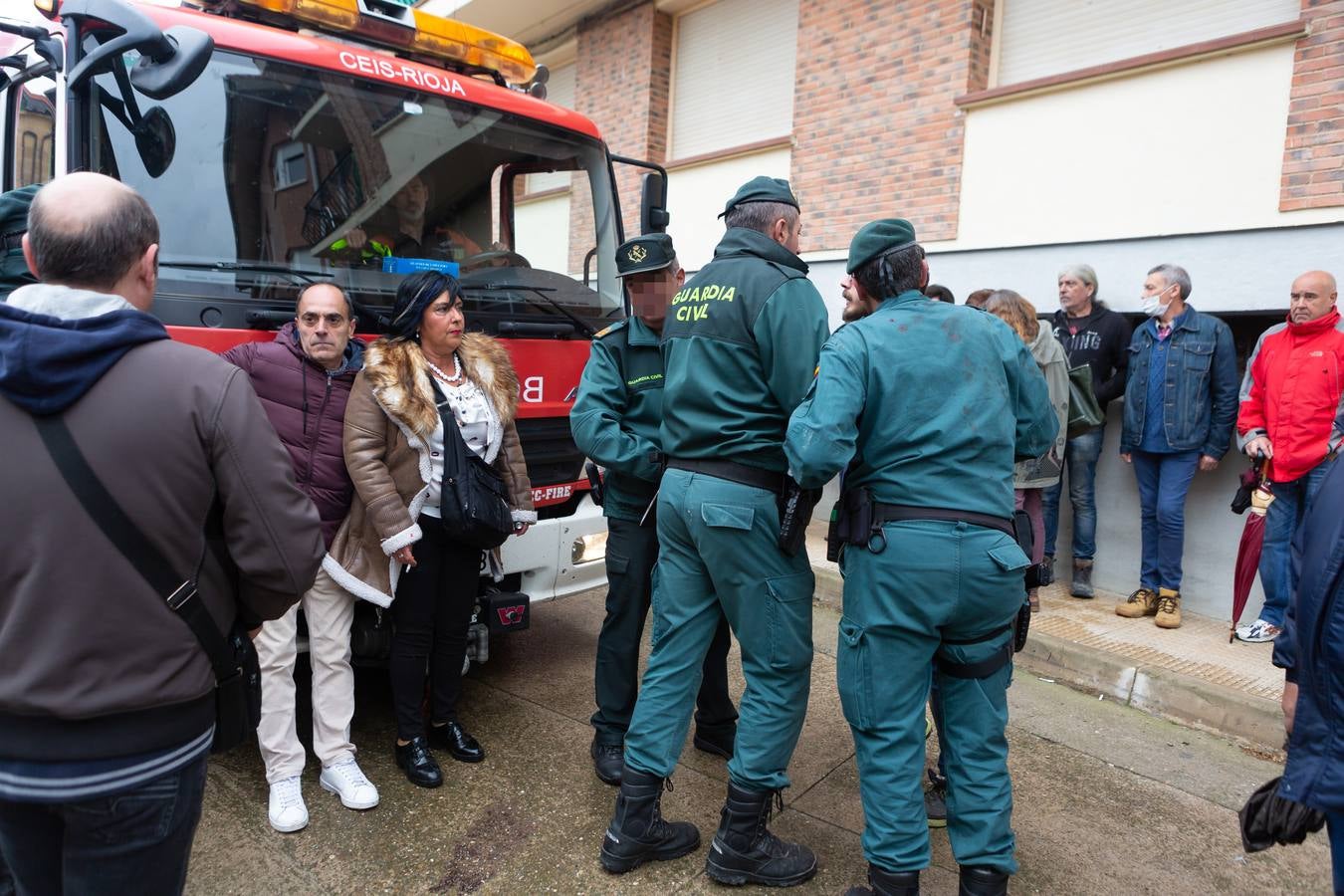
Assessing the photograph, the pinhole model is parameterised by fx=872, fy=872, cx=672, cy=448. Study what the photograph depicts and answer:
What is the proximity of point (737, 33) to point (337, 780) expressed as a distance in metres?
7.46

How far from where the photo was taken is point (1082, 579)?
5.42 metres

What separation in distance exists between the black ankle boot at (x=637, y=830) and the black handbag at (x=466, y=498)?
96cm

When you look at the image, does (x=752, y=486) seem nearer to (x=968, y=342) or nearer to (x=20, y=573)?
(x=968, y=342)

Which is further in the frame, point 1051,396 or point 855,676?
point 1051,396

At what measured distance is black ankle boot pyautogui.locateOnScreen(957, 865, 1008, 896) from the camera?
7.86ft

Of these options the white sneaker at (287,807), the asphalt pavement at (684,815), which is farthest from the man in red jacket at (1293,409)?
the white sneaker at (287,807)

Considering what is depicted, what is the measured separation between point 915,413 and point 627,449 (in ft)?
3.42

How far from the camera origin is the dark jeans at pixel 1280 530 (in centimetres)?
437

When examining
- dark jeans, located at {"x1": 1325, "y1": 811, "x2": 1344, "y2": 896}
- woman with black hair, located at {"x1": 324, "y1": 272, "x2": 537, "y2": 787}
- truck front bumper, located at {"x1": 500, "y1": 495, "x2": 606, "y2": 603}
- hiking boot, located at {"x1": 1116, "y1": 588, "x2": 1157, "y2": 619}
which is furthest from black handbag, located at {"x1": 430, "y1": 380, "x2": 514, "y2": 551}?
hiking boot, located at {"x1": 1116, "y1": 588, "x2": 1157, "y2": 619}

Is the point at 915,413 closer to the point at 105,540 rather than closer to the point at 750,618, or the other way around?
the point at 750,618

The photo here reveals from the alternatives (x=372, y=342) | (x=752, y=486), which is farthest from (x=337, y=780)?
(x=752, y=486)

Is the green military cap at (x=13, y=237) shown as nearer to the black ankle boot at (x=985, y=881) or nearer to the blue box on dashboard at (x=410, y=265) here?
the blue box on dashboard at (x=410, y=265)

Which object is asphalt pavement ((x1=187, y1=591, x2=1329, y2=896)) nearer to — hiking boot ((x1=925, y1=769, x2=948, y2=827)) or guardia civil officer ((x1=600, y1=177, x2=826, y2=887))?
hiking boot ((x1=925, y1=769, x2=948, y2=827))

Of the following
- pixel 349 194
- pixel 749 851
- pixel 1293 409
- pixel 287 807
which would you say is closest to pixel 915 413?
pixel 749 851
